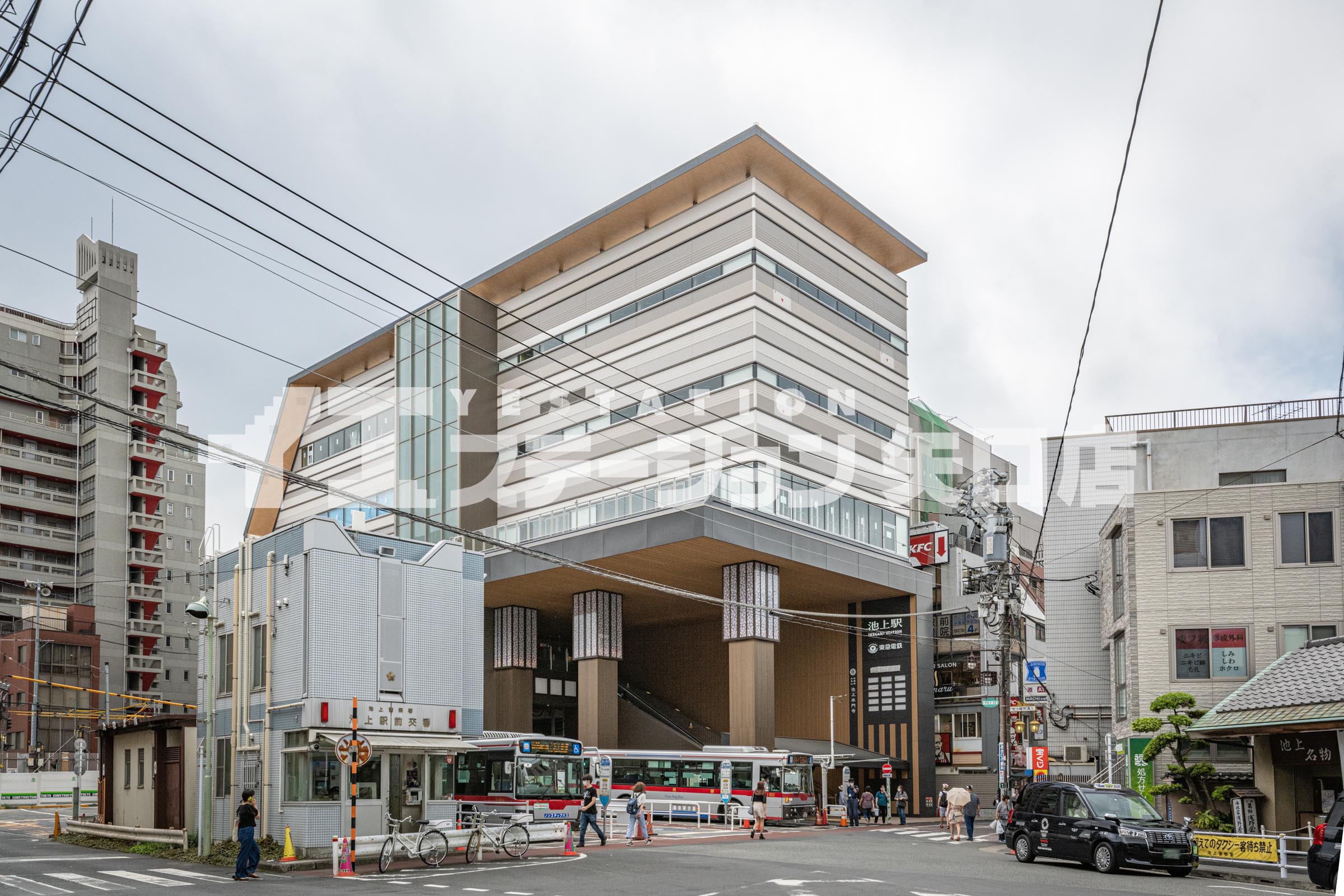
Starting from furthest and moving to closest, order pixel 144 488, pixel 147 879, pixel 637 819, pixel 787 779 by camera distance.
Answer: pixel 144 488 < pixel 787 779 < pixel 637 819 < pixel 147 879

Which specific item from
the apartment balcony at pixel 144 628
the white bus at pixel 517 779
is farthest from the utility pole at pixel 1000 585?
the apartment balcony at pixel 144 628

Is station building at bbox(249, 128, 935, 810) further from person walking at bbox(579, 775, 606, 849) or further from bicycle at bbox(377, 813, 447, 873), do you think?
bicycle at bbox(377, 813, 447, 873)

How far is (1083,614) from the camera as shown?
5050 centimetres

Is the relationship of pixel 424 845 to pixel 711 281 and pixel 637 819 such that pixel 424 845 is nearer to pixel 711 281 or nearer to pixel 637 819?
pixel 637 819

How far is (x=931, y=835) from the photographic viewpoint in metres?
41.4

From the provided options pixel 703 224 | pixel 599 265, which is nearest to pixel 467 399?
pixel 599 265

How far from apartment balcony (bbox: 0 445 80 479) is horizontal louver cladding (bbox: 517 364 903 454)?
42.4 meters

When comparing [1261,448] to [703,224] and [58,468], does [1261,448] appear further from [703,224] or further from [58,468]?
[58,468]

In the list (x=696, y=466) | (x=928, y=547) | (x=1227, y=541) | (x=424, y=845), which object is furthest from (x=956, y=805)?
(x=928, y=547)

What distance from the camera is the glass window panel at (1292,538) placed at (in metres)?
35.0

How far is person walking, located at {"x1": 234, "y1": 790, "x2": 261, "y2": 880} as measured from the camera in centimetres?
2328

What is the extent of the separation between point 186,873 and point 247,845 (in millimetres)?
3243

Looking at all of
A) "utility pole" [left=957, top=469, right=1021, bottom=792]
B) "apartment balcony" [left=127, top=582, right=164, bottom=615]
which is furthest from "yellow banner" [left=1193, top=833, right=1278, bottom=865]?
"apartment balcony" [left=127, top=582, right=164, bottom=615]

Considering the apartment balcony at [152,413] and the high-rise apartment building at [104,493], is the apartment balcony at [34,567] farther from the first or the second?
the apartment balcony at [152,413]
